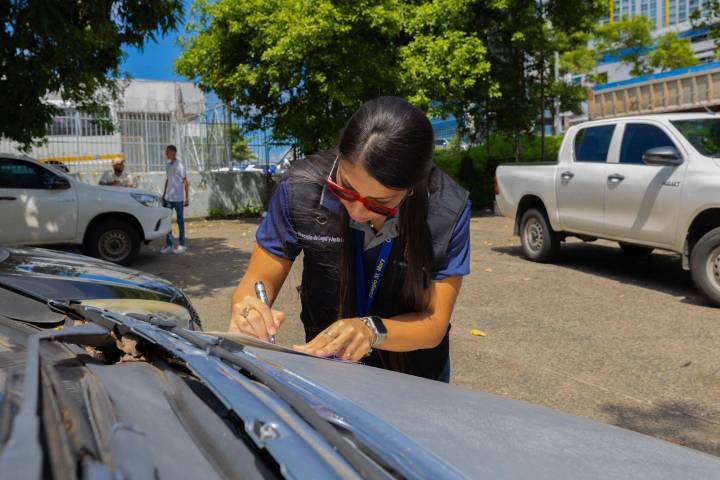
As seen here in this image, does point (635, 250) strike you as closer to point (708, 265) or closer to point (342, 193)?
point (708, 265)

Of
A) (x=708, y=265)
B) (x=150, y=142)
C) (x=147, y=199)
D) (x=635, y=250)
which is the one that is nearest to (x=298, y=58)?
(x=150, y=142)

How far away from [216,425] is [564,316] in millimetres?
5415

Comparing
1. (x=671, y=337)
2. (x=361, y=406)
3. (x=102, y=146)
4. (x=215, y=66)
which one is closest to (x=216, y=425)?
(x=361, y=406)

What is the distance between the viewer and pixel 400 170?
1834 mm

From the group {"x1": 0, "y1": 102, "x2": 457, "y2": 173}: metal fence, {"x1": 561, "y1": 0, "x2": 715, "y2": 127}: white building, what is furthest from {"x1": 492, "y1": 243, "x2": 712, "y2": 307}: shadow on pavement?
{"x1": 561, "y1": 0, "x2": 715, "y2": 127}: white building

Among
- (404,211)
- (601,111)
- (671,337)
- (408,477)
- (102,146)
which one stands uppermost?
(601,111)

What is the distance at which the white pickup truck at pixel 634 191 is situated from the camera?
630 centimetres

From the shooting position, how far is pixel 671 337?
5.33m

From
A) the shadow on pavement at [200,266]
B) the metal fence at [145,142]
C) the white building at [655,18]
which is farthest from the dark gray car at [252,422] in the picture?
the white building at [655,18]

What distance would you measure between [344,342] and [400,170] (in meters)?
0.50

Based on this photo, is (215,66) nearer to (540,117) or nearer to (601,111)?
(540,117)

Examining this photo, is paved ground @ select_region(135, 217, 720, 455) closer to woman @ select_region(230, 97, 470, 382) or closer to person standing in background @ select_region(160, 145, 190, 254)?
person standing in background @ select_region(160, 145, 190, 254)

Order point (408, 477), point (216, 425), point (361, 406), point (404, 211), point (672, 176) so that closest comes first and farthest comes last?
point (408, 477), point (216, 425), point (361, 406), point (404, 211), point (672, 176)

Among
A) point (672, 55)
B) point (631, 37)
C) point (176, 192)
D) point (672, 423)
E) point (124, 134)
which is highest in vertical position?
point (631, 37)
